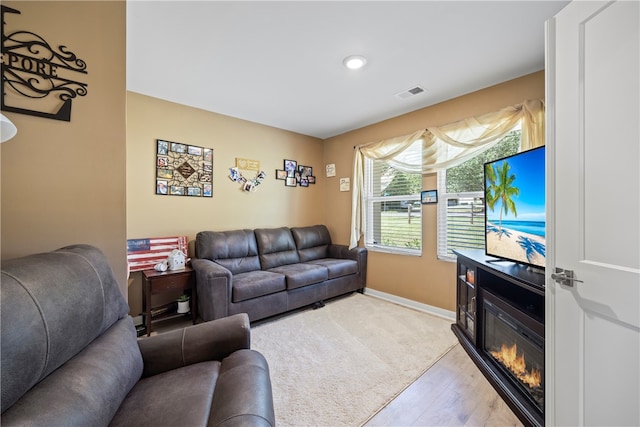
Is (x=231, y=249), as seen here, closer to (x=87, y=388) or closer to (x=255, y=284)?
(x=255, y=284)

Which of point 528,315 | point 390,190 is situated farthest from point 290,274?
point 528,315

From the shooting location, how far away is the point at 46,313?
78 centimetres

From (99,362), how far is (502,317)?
2.26 meters

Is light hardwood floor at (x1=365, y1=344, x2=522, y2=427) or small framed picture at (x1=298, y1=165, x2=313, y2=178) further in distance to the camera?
small framed picture at (x1=298, y1=165, x2=313, y2=178)

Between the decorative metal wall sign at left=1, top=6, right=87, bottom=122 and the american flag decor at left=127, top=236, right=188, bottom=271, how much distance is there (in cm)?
180

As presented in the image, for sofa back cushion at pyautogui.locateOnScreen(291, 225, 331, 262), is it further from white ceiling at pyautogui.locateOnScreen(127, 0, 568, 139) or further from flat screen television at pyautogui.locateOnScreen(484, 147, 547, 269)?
flat screen television at pyautogui.locateOnScreen(484, 147, 547, 269)

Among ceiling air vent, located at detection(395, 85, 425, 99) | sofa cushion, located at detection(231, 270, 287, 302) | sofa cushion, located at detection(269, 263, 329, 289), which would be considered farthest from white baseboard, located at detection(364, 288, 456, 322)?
ceiling air vent, located at detection(395, 85, 425, 99)

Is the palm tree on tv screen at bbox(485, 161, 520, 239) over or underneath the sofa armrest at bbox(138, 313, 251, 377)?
over

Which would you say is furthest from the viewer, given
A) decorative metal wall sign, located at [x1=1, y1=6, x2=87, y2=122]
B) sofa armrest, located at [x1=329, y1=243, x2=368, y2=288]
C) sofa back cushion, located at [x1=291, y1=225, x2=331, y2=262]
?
sofa back cushion, located at [x1=291, y1=225, x2=331, y2=262]

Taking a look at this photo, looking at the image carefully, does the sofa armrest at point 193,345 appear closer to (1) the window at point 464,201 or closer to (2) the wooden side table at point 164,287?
(2) the wooden side table at point 164,287

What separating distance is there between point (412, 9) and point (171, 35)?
1.69m

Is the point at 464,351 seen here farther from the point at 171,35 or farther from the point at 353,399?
the point at 171,35

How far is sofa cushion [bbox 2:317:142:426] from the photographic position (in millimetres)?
672

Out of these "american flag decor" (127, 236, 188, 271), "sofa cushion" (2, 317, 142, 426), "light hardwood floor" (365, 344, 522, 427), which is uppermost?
"american flag decor" (127, 236, 188, 271)
